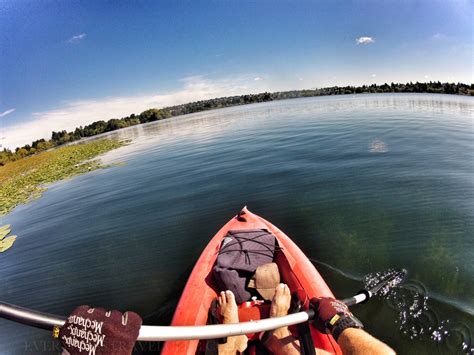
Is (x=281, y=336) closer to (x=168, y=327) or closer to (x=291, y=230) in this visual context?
(x=168, y=327)

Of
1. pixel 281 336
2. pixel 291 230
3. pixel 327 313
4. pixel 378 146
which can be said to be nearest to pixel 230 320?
pixel 281 336

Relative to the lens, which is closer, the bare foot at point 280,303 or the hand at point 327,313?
the hand at point 327,313

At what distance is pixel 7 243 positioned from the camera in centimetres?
1034

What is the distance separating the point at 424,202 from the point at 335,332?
22.2 feet

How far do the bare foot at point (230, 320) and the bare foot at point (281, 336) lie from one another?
321 millimetres

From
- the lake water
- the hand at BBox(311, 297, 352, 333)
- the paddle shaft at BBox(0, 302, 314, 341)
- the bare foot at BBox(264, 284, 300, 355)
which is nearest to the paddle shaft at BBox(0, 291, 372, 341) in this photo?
the paddle shaft at BBox(0, 302, 314, 341)

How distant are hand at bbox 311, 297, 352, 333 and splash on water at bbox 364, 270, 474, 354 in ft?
5.83

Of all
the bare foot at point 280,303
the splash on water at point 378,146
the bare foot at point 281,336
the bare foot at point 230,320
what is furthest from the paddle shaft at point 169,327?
the splash on water at point 378,146

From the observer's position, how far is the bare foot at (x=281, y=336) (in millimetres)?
3210

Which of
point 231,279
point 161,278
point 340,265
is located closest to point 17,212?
point 161,278

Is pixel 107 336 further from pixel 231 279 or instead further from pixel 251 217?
pixel 251 217

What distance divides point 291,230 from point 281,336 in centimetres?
416

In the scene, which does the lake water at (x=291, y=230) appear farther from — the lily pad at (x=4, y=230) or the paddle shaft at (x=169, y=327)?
the paddle shaft at (x=169, y=327)

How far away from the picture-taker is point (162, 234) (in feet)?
27.6
